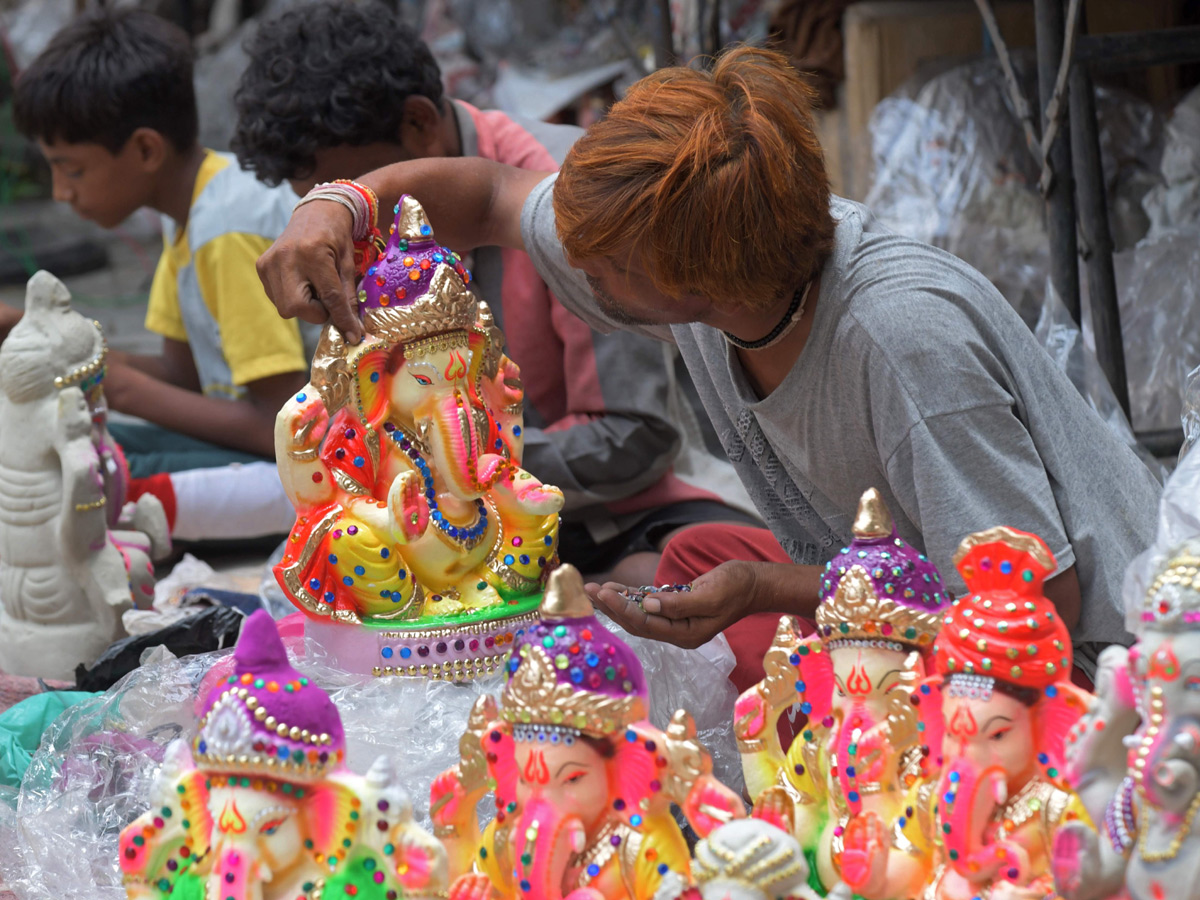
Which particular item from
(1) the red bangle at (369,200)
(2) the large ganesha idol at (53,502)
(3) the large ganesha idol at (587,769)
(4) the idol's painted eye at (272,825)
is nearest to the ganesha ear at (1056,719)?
(3) the large ganesha idol at (587,769)

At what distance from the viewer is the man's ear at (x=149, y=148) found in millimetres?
3072

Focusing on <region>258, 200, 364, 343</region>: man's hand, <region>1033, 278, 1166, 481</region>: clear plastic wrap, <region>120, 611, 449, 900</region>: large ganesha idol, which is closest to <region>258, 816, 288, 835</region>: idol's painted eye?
<region>120, 611, 449, 900</region>: large ganesha idol

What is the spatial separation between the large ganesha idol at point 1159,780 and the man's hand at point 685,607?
0.64m

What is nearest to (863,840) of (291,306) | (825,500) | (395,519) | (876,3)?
(825,500)

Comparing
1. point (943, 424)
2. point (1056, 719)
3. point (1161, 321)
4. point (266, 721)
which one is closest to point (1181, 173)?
point (1161, 321)

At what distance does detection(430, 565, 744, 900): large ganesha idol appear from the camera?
1.07 metres

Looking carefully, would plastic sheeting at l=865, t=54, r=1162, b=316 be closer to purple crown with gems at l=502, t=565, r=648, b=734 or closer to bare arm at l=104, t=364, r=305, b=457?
bare arm at l=104, t=364, r=305, b=457

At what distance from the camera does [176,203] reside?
126 inches

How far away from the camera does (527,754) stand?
1.09m

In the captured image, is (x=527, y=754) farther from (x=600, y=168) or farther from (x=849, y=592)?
(x=600, y=168)

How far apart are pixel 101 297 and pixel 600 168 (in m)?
6.74

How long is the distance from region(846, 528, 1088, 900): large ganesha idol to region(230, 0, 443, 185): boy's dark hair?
1.69 metres

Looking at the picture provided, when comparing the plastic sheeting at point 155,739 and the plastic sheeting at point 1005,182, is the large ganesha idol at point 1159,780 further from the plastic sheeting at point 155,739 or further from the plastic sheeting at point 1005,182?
the plastic sheeting at point 1005,182

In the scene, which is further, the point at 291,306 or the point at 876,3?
the point at 876,3
